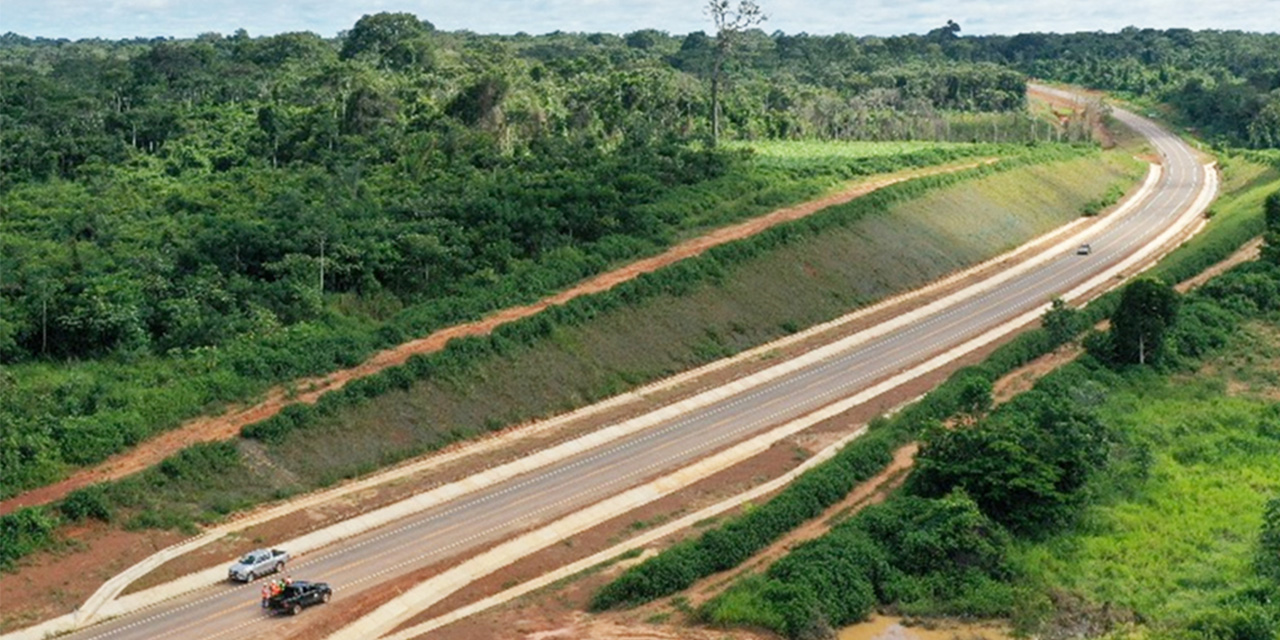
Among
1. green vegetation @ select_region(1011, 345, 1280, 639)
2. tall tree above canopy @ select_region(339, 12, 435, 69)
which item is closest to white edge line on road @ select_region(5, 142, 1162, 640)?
green vegetation @ select_region(1011, 345, 1280, 639)

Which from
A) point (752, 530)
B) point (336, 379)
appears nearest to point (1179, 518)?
point (752, 530)

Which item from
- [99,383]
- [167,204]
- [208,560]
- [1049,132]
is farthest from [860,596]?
[1049,132]

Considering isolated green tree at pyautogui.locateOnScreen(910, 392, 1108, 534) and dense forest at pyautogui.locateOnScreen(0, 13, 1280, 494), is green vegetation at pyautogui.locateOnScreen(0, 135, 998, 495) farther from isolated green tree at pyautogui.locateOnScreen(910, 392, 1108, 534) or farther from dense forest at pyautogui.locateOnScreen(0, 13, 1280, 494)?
isolated green tree at pyautogui.locateOnScreen(910, 392, 1108, 534)

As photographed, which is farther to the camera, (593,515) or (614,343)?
(614,343)

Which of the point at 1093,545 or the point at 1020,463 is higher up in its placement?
the point at 1020,463

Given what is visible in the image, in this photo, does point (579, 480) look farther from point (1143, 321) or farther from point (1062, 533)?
point (1143, 321)

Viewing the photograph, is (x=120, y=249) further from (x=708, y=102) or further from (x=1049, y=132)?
(x=1049, y=132)

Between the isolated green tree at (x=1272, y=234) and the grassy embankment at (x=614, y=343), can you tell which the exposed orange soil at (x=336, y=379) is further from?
the isolated green tree at (x=1272, y=234)
